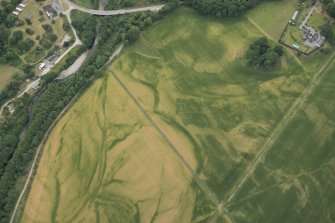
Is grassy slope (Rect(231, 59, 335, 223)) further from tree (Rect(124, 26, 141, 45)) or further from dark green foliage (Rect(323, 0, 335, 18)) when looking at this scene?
tree (Rect(124, 26, 141, 45))

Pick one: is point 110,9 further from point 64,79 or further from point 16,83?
point 16,83

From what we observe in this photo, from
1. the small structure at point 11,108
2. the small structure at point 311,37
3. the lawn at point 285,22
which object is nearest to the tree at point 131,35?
the lawn at point 285,22

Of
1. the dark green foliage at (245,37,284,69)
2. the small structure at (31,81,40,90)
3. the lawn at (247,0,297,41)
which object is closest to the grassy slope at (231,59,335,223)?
the dark green foliage at (245,37,284,69)

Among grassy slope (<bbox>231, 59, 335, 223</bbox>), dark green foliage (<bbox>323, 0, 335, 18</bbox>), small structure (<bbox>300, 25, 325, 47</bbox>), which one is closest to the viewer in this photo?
grassy slope (<bbox>231, 59, 335, 223</bbox>)

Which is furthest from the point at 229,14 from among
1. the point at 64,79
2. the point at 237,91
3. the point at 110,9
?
the point at 64,79

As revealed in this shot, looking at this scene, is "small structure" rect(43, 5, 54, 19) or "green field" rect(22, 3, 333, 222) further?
"small structure" rect(43, 5, 54, 19)

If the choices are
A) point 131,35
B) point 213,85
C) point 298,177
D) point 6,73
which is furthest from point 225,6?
point 6,73

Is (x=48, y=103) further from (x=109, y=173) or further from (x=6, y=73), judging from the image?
(x=109, y=173)
